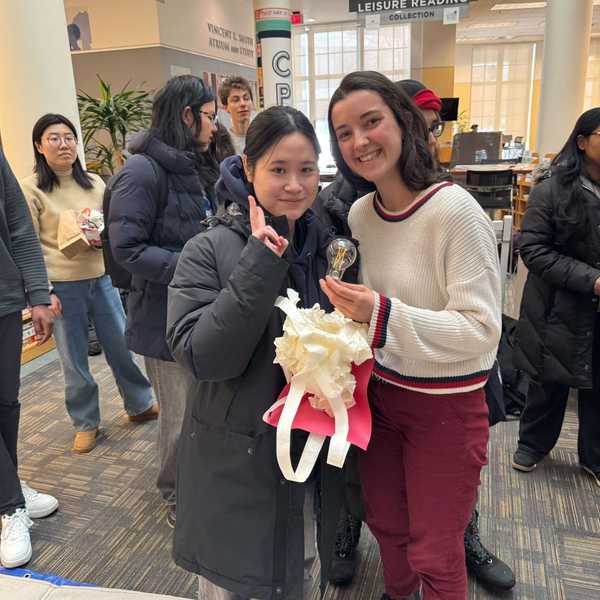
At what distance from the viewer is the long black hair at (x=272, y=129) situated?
1.21m

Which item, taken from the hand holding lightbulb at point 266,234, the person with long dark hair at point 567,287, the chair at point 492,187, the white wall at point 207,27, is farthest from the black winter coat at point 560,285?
the white wall at point 207,27

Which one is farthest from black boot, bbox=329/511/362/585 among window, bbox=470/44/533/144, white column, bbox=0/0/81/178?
window, bbox=470/44/533/144

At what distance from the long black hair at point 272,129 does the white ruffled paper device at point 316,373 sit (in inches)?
13.7

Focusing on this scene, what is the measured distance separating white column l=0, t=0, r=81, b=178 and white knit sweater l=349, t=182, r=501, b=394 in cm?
319

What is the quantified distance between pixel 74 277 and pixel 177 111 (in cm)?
118

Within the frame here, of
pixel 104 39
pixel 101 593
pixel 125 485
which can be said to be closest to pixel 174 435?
pixel 125 485

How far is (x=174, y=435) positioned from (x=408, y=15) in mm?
6133

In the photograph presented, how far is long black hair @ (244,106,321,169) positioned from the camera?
1.21 meters

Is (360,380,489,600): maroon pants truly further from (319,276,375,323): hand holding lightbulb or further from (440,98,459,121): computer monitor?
(440,98,459,121): computer monitor

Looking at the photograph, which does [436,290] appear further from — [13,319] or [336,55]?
[336,55]

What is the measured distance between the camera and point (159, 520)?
237 centimetres

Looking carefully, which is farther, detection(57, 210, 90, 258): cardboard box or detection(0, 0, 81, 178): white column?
detection(0, 0, 81, 178): white column

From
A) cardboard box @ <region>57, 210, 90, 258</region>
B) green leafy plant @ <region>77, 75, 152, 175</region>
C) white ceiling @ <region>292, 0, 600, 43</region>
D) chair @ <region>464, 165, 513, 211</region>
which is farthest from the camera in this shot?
white ceiling @ <region>292, 0, 600, 43</region>

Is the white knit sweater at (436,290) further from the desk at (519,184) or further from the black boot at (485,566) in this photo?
the desk at (519,184)
